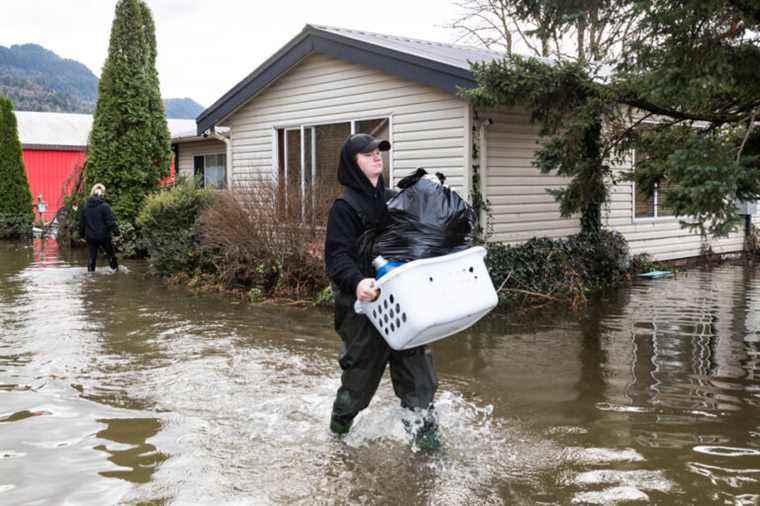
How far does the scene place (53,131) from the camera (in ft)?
97.5

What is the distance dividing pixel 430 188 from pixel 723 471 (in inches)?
90.7

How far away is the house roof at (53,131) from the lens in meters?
28.1

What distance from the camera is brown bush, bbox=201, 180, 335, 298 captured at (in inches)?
406

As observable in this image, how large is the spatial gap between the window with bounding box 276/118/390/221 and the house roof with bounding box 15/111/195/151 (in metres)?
14.4

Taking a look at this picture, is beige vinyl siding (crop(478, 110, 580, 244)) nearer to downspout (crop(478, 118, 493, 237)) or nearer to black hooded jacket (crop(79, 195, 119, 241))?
downspout (crop(478, 118, 493, 237))

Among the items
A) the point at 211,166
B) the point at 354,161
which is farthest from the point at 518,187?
the point at 211,166

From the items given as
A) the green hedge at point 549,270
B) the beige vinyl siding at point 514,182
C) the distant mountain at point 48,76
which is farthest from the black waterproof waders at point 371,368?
the distant mountain at point 48,76

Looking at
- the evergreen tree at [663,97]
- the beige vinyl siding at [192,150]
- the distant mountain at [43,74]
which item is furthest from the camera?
the distant mountain at [43,74]

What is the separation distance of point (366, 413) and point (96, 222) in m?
9.79

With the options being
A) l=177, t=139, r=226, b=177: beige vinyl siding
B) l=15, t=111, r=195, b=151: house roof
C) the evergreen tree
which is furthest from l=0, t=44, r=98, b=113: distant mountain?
the evergreen tree

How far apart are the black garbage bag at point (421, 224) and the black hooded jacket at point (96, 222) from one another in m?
10.3

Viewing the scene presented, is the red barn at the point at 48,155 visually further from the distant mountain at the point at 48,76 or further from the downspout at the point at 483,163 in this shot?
the distant mountain at the point at 48,76

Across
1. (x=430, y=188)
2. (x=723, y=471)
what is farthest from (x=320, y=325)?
(x=723, y=471)

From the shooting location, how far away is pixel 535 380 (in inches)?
248
